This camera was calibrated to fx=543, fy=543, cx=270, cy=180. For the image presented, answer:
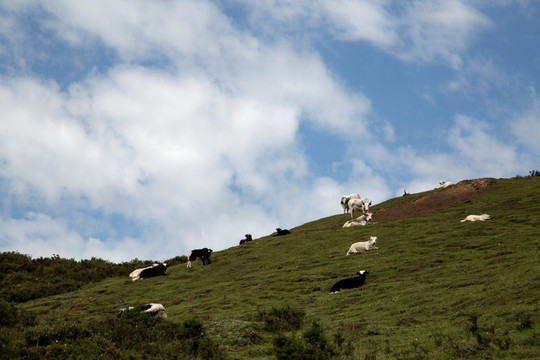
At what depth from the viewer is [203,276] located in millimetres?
40844

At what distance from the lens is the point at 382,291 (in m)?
27.9

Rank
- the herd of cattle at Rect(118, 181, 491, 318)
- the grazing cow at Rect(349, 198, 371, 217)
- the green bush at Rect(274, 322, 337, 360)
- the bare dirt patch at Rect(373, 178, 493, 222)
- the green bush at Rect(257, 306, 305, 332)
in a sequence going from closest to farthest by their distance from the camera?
the green bush at Rect(274, 322, 337, 360)
the green bush at Rect(257, 306, 305, 332)
the herd of cattle at Rect(118, 181, 491, 318)
the bare dirt patch at Rect(373, 178, 493, 222)
the grazing cow at Rect(349, 198, 371, 217)

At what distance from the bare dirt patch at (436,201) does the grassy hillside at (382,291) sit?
0.33 metres

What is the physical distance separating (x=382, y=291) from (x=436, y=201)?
2940 centimetres

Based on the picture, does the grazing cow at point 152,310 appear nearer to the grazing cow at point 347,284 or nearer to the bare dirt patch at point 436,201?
the grazing cow at point 347,284

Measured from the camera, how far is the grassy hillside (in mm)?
A: 17203

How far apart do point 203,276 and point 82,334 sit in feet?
61.9

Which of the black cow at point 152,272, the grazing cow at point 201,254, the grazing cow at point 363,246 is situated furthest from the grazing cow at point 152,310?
the grazing cow at point 201,254

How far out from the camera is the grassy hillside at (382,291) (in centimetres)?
1720

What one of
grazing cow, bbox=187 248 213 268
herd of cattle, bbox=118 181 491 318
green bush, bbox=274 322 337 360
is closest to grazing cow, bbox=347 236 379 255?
herd of cattle, bbox=118 181 491 318

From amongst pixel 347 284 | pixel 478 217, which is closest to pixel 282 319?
pixel 347 284

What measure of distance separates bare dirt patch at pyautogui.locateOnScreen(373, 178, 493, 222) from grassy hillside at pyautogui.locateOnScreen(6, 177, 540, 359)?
1.09 ft

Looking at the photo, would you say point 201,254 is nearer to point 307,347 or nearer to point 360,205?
point 360,205

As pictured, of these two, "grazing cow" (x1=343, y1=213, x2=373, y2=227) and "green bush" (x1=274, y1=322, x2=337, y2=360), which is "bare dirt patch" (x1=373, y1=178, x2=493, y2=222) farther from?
"green bush" (x1=274, y1=322, x2=337, y2=360)
